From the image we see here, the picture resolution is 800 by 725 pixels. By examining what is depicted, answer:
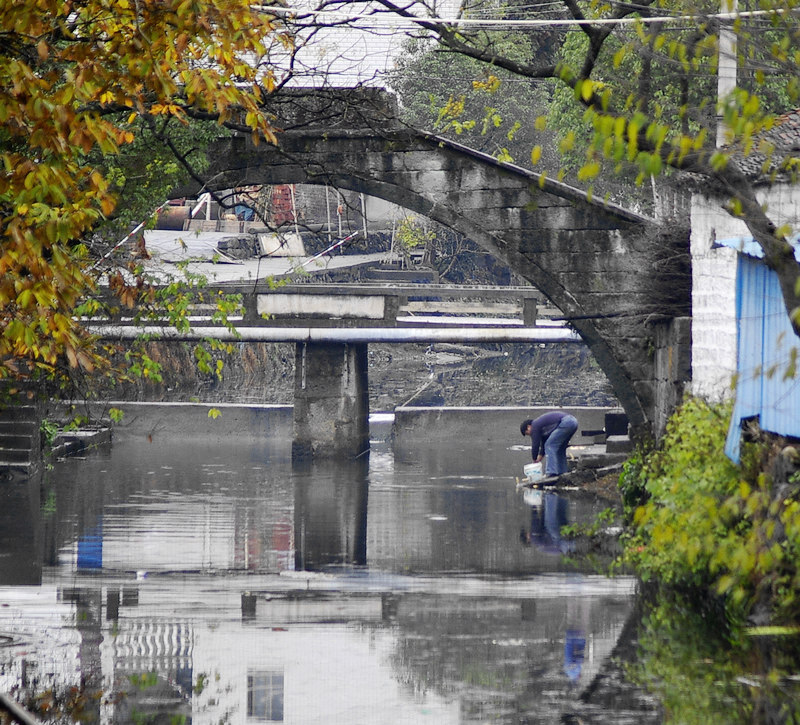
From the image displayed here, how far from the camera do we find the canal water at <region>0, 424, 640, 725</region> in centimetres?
707

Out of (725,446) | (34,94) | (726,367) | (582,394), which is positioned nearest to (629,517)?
(726,367)

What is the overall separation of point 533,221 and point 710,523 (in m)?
7.05

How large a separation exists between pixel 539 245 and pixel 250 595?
6.44m

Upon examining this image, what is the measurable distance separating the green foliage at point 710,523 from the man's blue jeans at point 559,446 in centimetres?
594

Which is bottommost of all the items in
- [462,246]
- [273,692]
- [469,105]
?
[273,692]

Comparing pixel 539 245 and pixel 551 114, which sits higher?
pixel 551 114

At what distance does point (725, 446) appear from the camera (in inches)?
397

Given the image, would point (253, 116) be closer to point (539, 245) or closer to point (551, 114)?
point (539, 245)

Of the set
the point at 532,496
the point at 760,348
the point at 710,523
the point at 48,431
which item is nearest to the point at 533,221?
the point at 532,496

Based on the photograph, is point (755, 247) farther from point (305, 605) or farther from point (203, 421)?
point (203, 421)

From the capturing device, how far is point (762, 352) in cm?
1012

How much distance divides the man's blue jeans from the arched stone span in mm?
2889

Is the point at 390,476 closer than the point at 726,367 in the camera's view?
No

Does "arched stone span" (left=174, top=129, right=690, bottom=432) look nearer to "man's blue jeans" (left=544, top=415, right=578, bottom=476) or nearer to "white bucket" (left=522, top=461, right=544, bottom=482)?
"man's blue jeans" (left=544, top=415, right=578, bottom=476)
